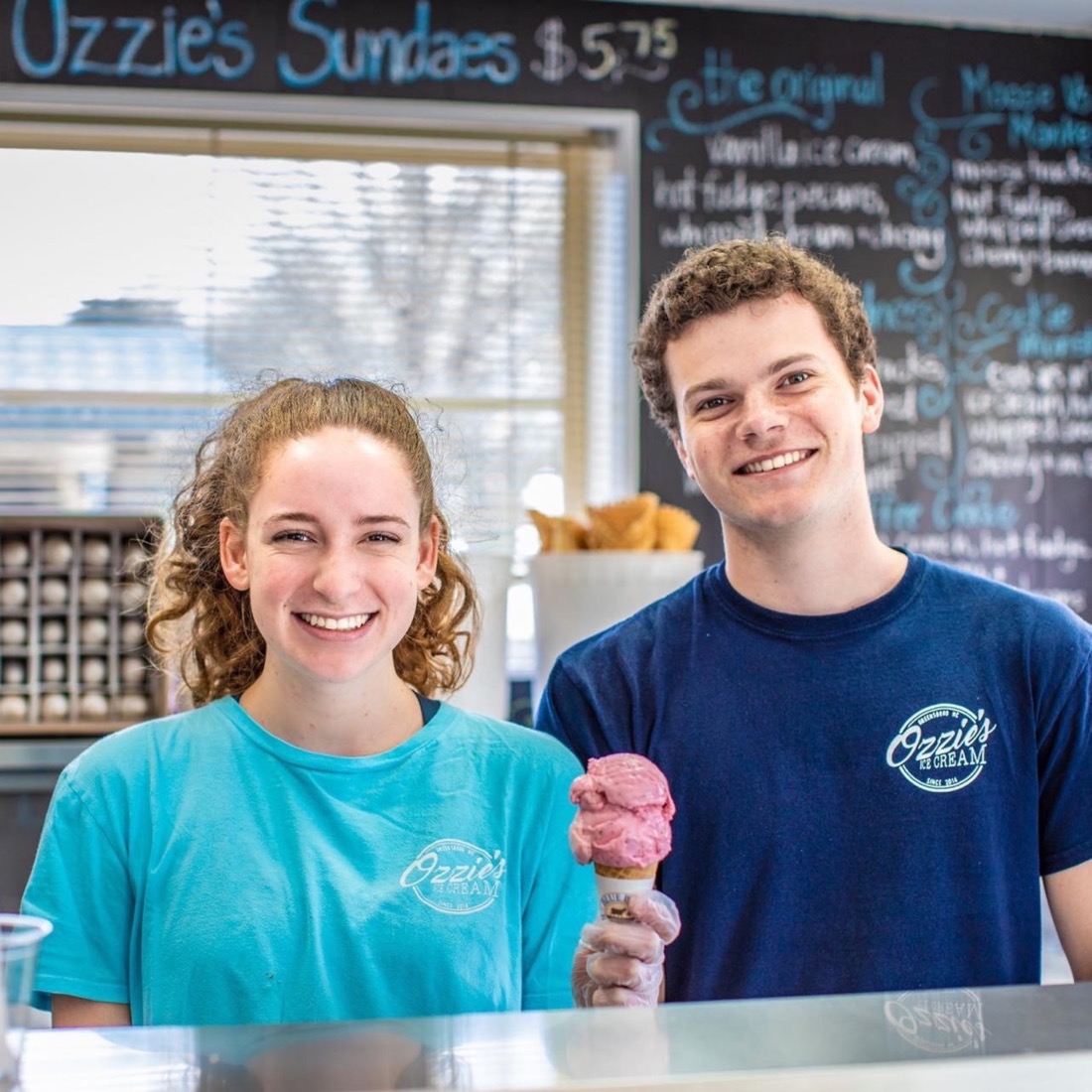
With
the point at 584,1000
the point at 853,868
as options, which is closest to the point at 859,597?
the point at 853,868

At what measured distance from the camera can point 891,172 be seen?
373 cm

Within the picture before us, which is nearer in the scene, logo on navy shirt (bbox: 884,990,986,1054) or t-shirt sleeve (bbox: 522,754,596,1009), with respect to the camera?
logo on navy shirt (bbox: 884,990,986,1054)

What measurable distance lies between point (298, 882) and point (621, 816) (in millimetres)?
348

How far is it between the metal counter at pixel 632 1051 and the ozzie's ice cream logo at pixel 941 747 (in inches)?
25.3

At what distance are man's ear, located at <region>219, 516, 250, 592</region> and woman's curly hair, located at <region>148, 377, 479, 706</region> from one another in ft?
0.04

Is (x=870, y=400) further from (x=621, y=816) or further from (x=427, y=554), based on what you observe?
(x=621, y=816)

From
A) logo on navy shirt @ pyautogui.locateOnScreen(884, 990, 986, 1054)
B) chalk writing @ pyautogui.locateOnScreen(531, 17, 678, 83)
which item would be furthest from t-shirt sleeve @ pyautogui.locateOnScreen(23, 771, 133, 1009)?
chalk writing @ pyautogui.locateOnScreen(531, 17, 678, 83)

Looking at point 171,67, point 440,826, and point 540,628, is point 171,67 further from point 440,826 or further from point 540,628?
point 440,826

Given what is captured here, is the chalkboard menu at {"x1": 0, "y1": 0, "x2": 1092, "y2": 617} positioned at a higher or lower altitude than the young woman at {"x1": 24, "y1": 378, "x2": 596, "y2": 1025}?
higher

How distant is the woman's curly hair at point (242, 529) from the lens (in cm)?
127

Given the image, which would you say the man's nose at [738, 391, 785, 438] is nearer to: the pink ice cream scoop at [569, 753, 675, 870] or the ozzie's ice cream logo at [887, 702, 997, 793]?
the ozzie's ice cream logo at [887, 702, 997, 793]

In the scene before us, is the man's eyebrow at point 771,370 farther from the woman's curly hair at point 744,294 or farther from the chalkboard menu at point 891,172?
the chalkboard menu at point 891,172

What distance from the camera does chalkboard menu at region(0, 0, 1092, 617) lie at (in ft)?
11.5

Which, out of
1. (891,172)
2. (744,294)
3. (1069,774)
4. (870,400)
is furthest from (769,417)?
(891,172)
